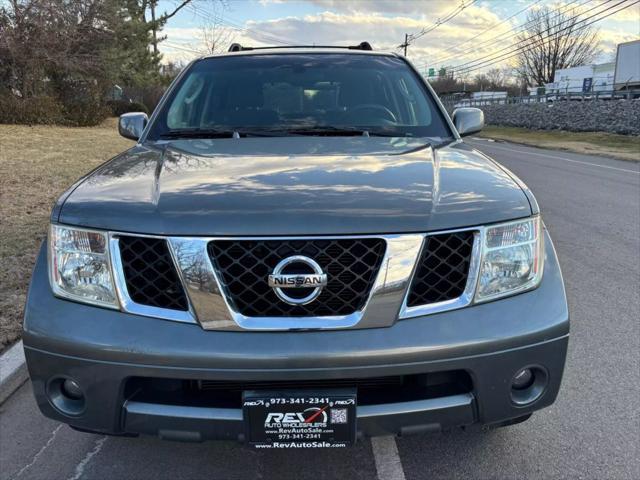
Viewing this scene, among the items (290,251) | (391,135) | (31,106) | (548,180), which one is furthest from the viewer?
(31,106)

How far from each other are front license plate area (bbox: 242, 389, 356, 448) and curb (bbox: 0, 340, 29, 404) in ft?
5.96

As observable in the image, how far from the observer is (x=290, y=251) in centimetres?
191

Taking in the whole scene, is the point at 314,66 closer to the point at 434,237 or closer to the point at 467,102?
the point at 434,237

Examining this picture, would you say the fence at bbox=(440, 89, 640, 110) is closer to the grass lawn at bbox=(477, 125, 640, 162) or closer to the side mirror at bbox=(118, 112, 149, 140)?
the grass lawn at bbox=(477, 125, 640, 162)

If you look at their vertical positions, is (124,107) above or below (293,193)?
below

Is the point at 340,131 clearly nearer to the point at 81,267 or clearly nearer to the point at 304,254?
the point at 304,254

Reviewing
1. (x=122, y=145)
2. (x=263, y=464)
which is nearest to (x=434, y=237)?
(x=263, y=464)

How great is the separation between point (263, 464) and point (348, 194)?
4.13 feet

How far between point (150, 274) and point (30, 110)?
21197 mm

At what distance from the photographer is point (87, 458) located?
99.0 inches

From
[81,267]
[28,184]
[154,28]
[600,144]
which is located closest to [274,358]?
[81,267]

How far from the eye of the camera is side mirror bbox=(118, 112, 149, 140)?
135 inches

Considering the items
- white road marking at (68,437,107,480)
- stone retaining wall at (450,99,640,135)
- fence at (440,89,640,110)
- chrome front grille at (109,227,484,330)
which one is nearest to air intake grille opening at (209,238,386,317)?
chrome front grille at (109,227,484,330)

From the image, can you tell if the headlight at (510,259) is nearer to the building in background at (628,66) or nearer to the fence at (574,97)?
the fence at (574,97)
